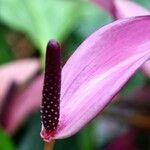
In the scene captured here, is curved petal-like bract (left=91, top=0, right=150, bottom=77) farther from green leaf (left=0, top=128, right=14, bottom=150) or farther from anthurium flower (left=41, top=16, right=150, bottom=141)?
green leaf (left=0, top=128, right=14, bottom=150)

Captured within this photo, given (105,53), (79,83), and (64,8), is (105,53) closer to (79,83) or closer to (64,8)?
(79,83)

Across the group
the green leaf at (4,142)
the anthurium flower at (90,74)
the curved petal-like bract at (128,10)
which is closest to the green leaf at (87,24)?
the green leaf at (4,142)

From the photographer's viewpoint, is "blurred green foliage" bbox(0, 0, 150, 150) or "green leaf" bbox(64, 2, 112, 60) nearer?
"blurred green foliage" bbox(0, 0, 150, 150)

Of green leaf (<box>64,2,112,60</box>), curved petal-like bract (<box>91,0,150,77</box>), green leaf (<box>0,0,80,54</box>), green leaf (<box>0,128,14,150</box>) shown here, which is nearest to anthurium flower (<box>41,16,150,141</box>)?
curved petal-like bract (<box>91,0,150,77</box>)

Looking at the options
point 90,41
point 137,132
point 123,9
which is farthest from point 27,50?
point 90,41

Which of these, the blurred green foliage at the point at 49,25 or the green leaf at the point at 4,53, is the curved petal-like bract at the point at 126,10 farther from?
the green leaf at the point at 4,53

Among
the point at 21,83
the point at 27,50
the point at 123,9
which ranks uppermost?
the point at 123,9

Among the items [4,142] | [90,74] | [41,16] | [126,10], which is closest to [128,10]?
[126,10]
